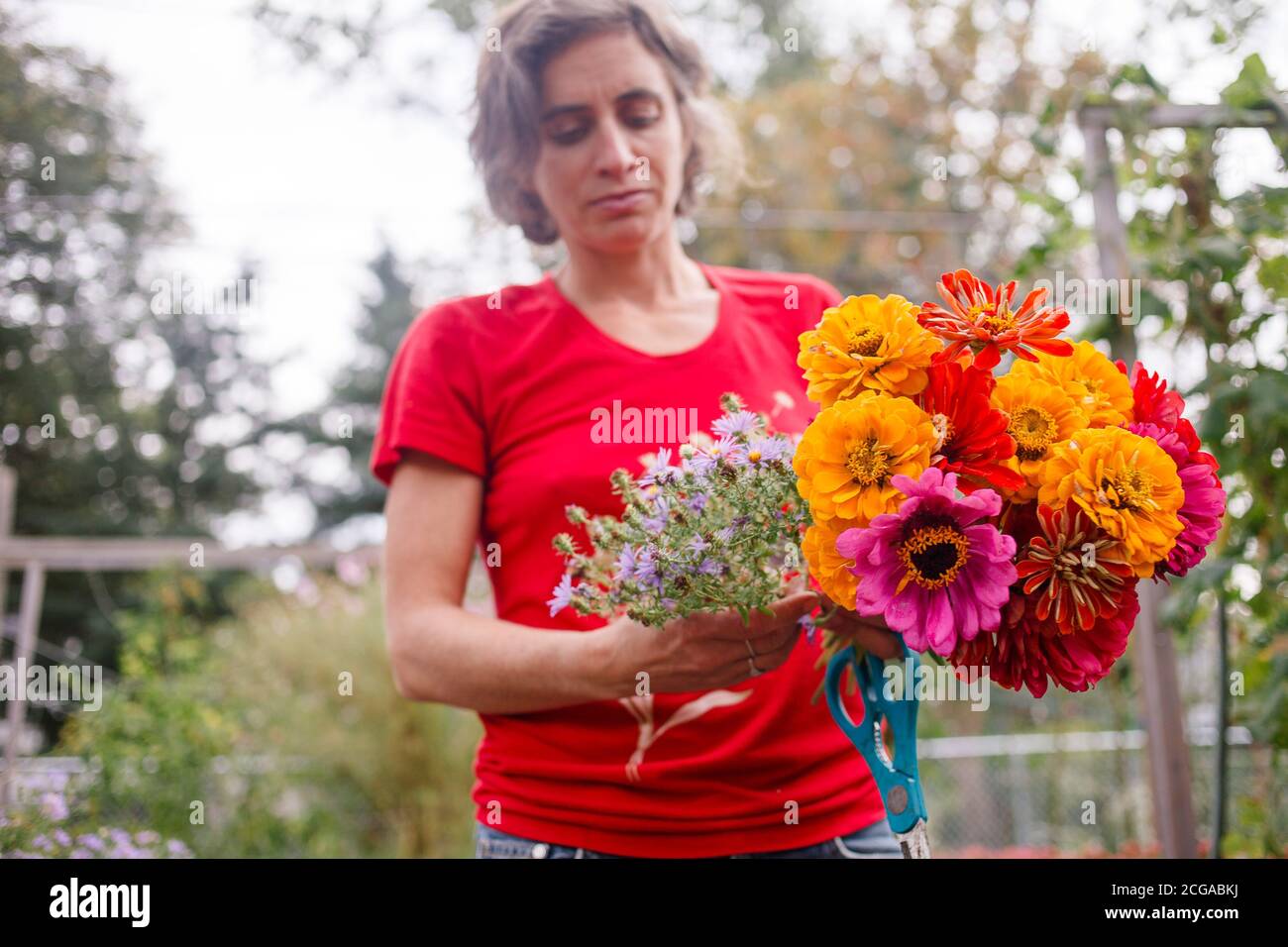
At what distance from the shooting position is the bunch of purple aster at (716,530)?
3.37ft

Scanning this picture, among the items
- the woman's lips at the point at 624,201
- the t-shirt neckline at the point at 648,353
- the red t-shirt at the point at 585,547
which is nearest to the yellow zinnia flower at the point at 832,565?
the red t-shirt at the point at 585,547

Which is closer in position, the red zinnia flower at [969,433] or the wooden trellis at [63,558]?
the red zinnia flower at [969,433]

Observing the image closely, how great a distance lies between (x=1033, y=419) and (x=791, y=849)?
1.94 feet

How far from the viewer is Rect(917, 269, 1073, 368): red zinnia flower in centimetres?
97

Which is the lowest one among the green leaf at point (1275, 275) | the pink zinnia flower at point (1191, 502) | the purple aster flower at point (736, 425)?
the pink zinnia flower at point (1191, 502)

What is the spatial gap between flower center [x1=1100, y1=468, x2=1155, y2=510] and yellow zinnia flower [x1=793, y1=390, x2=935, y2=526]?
15 cm

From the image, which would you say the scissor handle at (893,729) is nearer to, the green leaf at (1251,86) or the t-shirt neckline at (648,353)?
the t-shirt neckline at (648,353)

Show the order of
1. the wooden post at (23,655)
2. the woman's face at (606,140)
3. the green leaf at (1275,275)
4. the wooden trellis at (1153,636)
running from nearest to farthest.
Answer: the woman's face at (606,140)
the green leaf at (1275,275)
the wooden trellis at (1153,636)
the wooden post at (23,655)

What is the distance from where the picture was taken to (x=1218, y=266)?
218 centimetres

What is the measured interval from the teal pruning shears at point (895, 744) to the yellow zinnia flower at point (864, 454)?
0.23 m

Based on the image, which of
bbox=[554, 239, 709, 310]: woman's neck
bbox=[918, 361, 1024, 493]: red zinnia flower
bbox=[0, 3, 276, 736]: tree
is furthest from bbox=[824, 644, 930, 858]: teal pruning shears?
bbox=[0, 3, 276, 736]: tree

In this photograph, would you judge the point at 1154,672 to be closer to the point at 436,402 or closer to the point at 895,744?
the point at 895,744

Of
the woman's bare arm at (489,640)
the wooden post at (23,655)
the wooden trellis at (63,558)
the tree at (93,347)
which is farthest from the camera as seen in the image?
the wooden trellis at (63,558)
